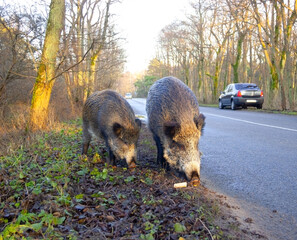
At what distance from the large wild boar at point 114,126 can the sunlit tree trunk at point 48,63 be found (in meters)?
3.15

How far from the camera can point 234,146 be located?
23.5ft

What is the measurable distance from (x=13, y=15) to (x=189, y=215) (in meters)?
9.44

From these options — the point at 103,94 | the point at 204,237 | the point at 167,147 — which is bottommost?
the point at 204,237

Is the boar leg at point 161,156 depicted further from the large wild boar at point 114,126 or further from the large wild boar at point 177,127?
the large wild boar at point 114,126

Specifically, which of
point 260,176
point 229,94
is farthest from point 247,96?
point 260,176

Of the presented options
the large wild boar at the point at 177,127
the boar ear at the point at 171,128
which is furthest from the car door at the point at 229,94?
the boar ear at the point at 171,128

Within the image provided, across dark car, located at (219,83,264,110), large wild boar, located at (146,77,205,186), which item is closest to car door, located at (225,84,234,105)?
dark car, located at (219,83,264,110)

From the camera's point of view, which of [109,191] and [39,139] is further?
[39,139]

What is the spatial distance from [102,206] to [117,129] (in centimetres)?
203

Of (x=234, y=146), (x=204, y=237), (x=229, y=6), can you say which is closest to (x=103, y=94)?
(x=234, y=146)

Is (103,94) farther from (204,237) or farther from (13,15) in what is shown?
(13,15)

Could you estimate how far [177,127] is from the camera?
4.26 metres

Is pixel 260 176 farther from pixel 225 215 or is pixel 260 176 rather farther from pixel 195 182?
pixel 225 215

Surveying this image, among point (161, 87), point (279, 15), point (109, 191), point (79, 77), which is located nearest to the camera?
point (109, 191)
